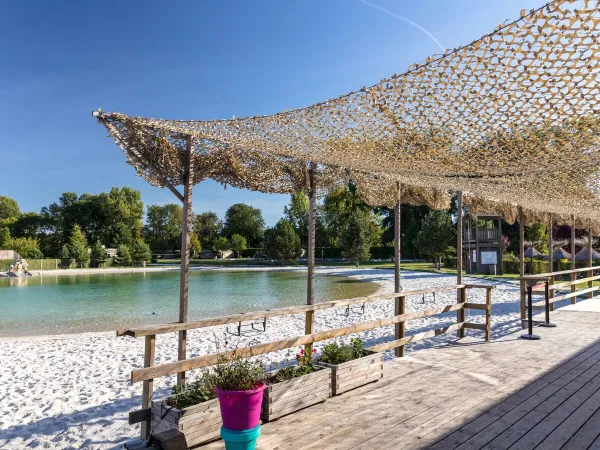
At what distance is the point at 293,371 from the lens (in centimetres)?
384

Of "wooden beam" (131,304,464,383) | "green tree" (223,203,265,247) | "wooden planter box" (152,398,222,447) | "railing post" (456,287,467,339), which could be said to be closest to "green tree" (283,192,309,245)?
"green tree" (223,203,265,247)

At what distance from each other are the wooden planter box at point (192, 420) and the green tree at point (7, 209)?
2763 inches

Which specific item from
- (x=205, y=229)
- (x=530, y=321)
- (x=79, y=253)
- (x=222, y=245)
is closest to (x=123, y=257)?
(x=79, y=253)

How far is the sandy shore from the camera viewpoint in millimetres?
3947

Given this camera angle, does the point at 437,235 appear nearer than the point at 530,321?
No

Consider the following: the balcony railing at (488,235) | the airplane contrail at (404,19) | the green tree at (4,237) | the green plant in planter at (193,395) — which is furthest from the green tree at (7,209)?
the green plant in planter at (193,395)

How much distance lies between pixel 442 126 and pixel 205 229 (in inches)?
2453

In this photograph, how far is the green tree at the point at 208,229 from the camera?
209 ft

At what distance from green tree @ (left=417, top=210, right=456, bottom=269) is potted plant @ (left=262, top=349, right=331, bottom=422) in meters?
25.8

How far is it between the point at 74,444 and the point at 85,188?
65.4m

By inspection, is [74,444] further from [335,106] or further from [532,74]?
[532,74]

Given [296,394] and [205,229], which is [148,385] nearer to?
[296,394]

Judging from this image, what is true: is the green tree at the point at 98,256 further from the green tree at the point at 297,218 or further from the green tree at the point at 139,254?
the green tree at the point at 297,218

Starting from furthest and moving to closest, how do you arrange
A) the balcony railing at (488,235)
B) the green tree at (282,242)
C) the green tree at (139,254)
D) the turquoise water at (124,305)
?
the green tree at (139,254)
the green tree at (282,242)
the balcony railing at (488,235)
the turquoise water at (124,305)
